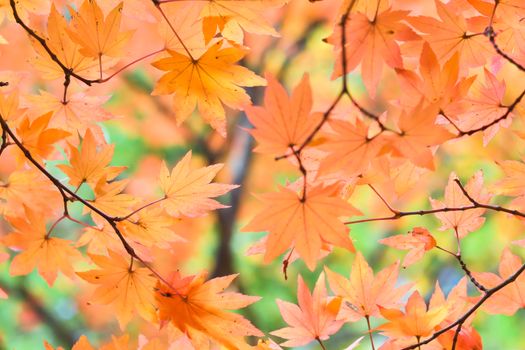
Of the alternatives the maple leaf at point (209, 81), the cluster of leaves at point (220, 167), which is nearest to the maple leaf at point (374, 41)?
the cluster of leaves at point (220, 167)

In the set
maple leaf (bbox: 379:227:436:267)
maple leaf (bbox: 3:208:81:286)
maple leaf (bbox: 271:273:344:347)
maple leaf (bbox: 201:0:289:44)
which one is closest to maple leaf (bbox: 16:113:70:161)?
maple leaf (bbox: 3:208:81:286)

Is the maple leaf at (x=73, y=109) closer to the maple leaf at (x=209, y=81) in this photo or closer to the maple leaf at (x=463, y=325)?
the maple leaf at (x=209, y=81)

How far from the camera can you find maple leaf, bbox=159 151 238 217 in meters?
0.73

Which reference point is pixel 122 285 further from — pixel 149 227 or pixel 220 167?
pixel 220 167

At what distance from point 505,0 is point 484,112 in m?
0.14

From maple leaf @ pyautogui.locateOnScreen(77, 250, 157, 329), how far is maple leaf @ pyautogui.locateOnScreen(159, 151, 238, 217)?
83mm

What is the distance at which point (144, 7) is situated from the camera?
0.71 meters

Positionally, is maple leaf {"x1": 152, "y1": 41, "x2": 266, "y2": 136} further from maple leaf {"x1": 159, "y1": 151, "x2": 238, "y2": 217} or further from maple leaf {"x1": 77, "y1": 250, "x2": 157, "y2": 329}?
maple leaf {"x1": 77, "y1": 250, "x2": 157, "y2": 329}

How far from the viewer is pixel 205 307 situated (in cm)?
70

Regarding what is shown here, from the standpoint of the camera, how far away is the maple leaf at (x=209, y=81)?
694 millimetres

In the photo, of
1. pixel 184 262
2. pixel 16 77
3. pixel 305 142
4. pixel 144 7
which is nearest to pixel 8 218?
pixel 16 77

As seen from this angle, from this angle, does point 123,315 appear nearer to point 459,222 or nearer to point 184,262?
point 459,222

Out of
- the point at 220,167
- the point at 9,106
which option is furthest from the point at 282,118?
the point at 9,106

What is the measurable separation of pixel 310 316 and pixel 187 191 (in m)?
0.22
